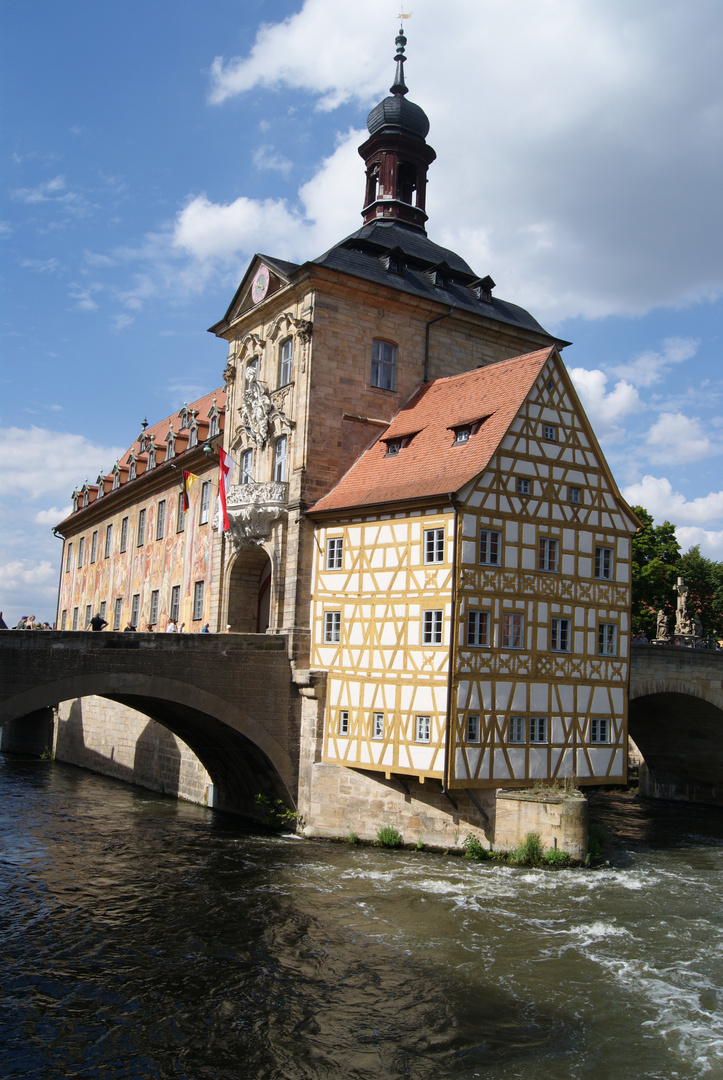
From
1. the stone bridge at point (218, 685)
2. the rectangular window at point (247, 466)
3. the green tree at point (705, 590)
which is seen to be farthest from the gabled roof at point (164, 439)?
the green tree at point (705, 590)

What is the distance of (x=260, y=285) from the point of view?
93.9ft

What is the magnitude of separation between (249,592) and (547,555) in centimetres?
1031

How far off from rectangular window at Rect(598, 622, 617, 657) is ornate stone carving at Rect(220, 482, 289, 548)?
876 centimetres

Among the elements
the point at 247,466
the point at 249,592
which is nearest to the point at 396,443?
the point at 247,466

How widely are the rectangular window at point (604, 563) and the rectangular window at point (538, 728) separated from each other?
4043 millimetres

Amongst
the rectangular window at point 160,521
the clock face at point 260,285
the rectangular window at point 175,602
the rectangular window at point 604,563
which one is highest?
the clock face at point 260,285

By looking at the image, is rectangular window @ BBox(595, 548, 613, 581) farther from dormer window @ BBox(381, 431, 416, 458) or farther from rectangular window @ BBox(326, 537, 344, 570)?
rectangular window @ BBox(326, 537, 344, 570)

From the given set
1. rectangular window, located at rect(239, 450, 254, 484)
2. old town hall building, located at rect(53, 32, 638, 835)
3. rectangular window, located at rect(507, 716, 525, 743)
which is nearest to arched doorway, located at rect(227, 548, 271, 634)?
old town hall building, located at rect(53, 32, 638, 835)

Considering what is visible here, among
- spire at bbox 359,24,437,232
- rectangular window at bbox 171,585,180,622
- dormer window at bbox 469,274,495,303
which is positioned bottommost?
rectangular window at bbox 171,585,180,622

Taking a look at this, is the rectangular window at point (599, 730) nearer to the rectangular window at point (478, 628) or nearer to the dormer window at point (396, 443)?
the rectangular window at point (478, 628)

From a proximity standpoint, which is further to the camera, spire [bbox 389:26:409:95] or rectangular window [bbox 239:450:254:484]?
spire [bbox 389:26:409:95]

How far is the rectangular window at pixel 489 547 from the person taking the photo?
2159 centimetres

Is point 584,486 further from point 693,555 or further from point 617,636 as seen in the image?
point 693,555

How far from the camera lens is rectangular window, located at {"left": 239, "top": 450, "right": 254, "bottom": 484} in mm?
28391
